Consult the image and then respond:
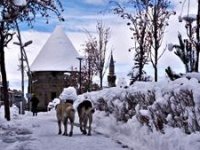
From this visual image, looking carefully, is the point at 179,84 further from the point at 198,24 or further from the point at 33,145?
the point at 198,24

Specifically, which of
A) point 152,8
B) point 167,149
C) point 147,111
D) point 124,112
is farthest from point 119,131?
point 152,8

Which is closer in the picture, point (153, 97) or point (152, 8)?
point (153, 97)

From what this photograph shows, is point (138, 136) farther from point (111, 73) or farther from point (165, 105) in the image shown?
point (111, 73)

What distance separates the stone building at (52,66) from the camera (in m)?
99.9

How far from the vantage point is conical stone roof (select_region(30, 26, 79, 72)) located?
327 ft

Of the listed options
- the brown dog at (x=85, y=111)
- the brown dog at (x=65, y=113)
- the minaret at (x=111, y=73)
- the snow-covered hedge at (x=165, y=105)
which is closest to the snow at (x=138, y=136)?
the snow-covered hedge at (x=165, y=105)

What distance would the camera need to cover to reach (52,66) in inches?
3991

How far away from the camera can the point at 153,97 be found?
48.4ft

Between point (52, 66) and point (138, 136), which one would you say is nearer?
point (138, 136)

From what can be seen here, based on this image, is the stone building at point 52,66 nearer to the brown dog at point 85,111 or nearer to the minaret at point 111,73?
the minaret at point 111,73

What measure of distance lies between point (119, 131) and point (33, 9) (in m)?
5.24

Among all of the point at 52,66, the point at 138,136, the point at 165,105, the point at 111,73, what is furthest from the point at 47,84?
the point at 165,105

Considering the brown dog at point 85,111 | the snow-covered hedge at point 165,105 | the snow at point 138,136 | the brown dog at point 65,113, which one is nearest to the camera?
Result: the snow-covered hedge at point 165,105

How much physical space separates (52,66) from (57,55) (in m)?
2.38
